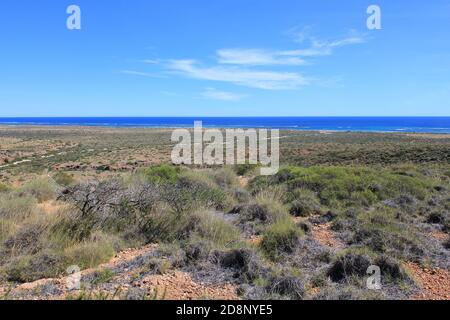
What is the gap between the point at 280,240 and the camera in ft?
21.8

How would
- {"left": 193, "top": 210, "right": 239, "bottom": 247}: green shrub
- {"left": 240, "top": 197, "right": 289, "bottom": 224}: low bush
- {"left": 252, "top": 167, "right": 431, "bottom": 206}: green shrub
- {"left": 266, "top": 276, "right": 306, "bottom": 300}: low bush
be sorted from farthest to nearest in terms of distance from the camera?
1. {"left": 252, "top": 167, "right": 431, "bottom": 206}: green shrub
2. {"left": 240, "top": 197, "right": 289, "bottom": 224}: low bush
3. {"left": 193, "top": 210, "right": 239, "bottom": 247}: green shrub
4. {"left": 266, "top": 276, "right": 306, "bottom": 300}: low bush

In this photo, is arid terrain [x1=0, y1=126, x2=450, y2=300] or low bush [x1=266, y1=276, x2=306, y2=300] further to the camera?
arid terrain [x1=0, y1=126, x2=450, y2=300]

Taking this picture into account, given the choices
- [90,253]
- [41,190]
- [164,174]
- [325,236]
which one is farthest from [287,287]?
[41,190]

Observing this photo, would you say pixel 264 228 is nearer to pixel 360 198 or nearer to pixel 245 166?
pixel 360 198

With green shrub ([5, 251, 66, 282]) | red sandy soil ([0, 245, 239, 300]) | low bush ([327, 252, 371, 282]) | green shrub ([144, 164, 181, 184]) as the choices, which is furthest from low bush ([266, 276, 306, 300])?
green shrub ([144, 164, 181, 184])

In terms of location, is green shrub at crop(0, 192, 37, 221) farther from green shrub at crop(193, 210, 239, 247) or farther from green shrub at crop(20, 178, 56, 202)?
green shrub at crop(193, 210, 239, 247)

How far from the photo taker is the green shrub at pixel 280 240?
252 inches

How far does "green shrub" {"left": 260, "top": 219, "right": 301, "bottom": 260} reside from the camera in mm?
6413

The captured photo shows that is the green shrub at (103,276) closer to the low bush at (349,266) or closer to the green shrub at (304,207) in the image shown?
the low bush at (349,266)

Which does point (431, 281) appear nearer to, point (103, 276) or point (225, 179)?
point (103, 276)

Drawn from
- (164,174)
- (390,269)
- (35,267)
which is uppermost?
(164,174)

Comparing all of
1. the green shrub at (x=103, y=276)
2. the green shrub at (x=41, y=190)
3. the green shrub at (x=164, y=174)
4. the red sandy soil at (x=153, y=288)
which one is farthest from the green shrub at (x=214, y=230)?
the green shrub at (x=41, y=190)
